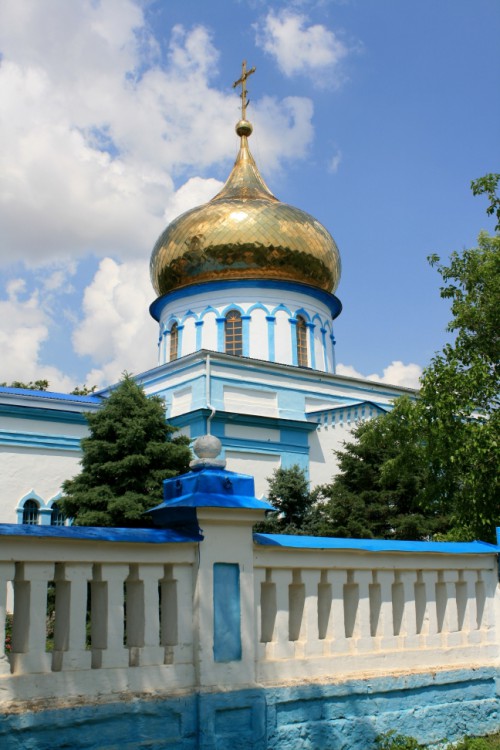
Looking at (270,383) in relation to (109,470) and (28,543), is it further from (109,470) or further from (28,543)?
(28,543)

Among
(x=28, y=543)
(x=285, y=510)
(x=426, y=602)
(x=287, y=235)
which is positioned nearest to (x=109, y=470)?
(x=285, y=510)

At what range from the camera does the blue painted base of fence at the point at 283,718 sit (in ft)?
12.1

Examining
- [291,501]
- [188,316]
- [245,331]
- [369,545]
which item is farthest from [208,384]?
[369,545]

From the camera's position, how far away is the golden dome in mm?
21328

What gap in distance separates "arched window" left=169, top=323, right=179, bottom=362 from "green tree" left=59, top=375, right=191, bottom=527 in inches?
350

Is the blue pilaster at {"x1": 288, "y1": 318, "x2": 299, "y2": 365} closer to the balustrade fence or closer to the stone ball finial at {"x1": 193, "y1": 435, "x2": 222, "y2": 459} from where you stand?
the balustrade fence

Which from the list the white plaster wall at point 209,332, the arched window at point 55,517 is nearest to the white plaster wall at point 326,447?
the white plaster wall at point 209,332

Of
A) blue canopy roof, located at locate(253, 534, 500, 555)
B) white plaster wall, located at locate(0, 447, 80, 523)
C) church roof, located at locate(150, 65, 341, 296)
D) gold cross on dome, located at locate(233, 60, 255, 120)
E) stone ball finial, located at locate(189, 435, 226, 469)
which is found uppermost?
gold cross on dome, located at locate(233, 60, 255, 120)

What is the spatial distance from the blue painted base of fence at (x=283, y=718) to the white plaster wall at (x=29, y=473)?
12.2 meters

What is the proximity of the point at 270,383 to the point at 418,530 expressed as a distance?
5.65 metres

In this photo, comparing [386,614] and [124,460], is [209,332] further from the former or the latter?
[386,614]

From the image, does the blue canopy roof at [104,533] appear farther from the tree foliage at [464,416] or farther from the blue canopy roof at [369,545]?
the tree foliage at [464,416]

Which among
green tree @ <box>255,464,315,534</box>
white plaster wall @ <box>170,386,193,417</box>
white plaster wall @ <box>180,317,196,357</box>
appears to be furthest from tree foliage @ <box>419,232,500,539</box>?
white plaster wall @ <box>180,317,196,357</box>

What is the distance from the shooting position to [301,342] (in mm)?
21562
